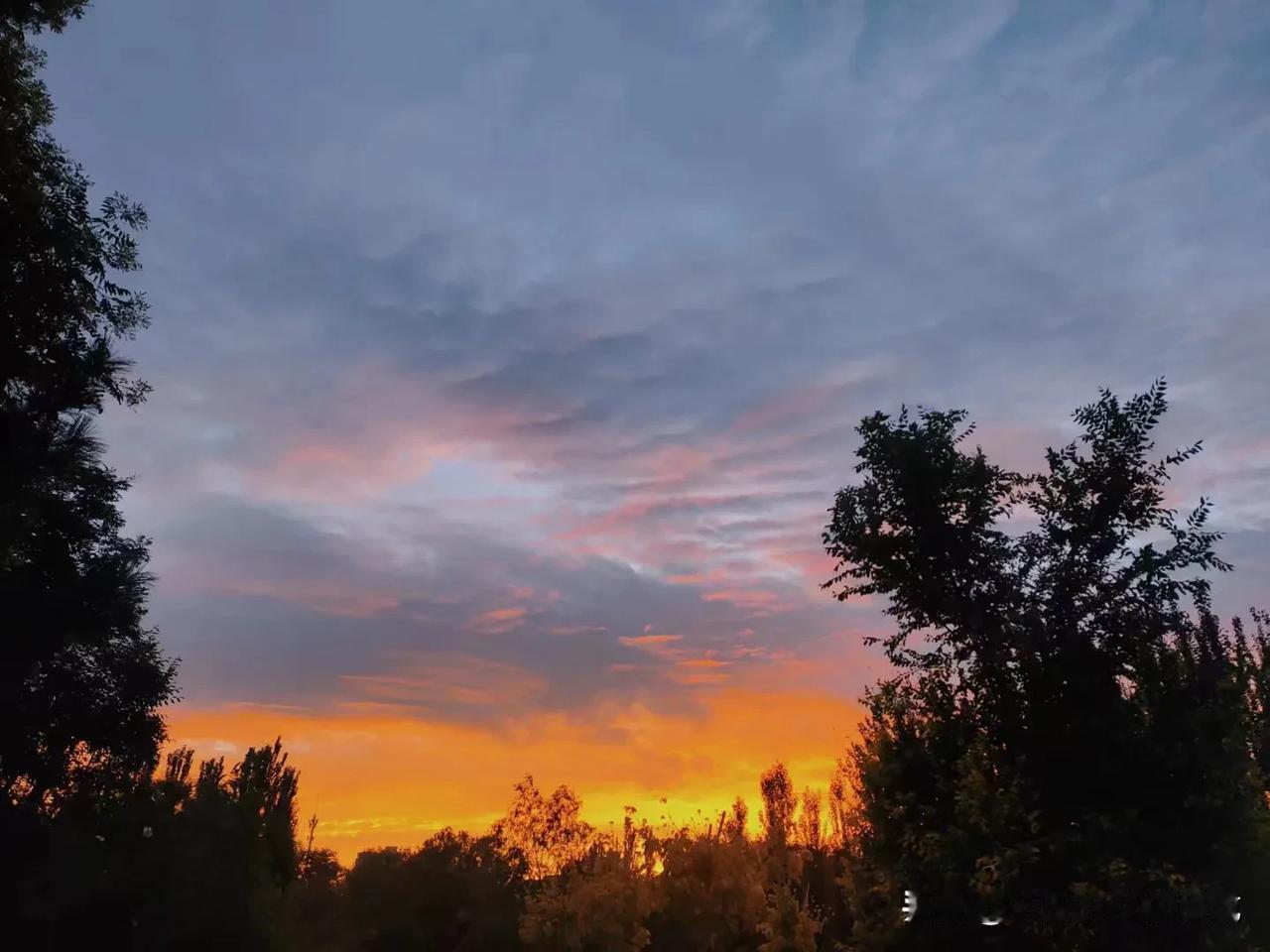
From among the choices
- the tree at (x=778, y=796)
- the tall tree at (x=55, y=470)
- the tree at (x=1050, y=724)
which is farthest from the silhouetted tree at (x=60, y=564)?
the tree at (x=778, y=796)

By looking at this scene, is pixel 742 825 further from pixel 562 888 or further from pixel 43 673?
pixel 43 673

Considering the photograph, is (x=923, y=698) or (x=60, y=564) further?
(x=60, y=564)

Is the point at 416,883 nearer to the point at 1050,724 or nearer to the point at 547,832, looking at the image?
the point at 547,832

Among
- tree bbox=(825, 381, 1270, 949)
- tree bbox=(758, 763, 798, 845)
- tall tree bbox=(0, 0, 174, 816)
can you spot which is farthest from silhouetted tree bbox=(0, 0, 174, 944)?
tree bbox=(758, 763, 798, 845)

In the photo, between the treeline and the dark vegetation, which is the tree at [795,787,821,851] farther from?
the dark vegetation

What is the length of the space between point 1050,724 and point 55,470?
75.9 feet

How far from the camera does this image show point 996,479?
23.3 metres

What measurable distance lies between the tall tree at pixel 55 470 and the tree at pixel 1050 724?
18.9 metres

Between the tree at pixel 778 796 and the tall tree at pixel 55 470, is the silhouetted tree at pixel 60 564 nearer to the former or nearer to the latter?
the tall tree at pixel 55 470

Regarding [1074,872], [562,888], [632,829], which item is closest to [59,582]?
[1074,872]

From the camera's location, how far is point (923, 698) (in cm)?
2305

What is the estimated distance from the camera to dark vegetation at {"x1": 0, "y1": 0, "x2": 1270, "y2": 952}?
1795 centimetres

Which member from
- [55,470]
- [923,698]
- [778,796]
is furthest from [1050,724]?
[778,796]

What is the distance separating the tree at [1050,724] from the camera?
704 inches
